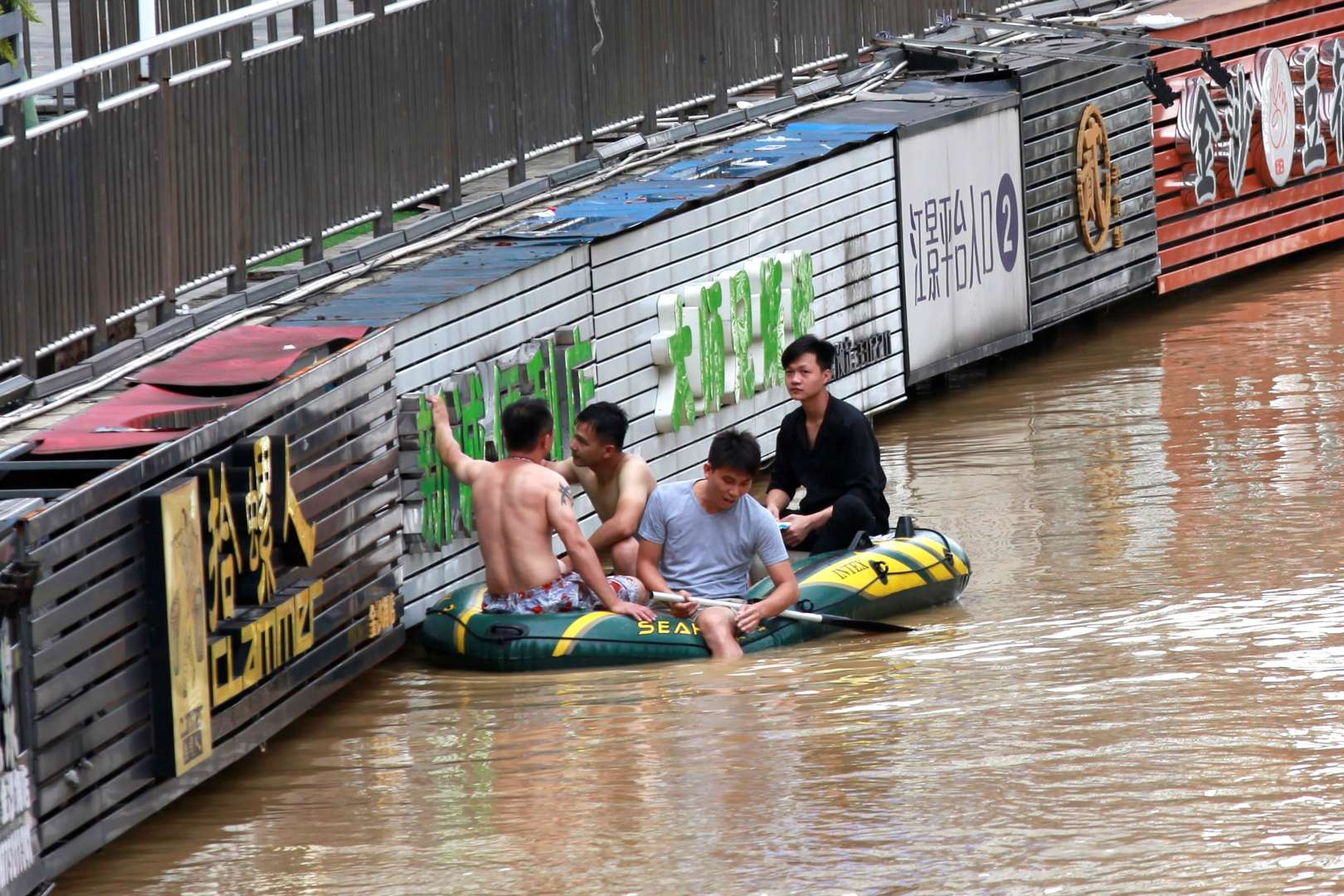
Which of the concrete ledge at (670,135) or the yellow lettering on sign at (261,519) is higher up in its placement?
the concrete ledge at (670,135)

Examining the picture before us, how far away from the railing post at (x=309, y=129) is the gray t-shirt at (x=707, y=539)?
97.2 inches

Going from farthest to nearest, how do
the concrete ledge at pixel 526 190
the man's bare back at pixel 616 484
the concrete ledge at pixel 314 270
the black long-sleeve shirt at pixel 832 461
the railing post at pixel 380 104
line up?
the concrete ledge at pixel 526 190 → the railing post at pixel 380 104 → the concrete ledge at pixel 314 270 → the black long-sleeve shirt at pixel 832 461 → the man's bare back at pixel 616 484

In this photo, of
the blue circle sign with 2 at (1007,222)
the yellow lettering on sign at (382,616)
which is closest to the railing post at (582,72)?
the blue circle sign with 2 at (1007,222)

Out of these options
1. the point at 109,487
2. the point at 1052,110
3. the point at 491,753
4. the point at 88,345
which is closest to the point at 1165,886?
the point at 491,753

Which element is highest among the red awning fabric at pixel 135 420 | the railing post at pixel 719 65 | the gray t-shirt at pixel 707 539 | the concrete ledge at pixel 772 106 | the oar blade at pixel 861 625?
the railing post at pixel 719 65

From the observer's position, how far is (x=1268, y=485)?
1299cm

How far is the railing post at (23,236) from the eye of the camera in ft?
29.5

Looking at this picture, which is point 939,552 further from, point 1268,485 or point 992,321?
point 992,321

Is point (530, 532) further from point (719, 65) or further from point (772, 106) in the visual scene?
point (772, 106)

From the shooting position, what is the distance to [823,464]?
1128 cm

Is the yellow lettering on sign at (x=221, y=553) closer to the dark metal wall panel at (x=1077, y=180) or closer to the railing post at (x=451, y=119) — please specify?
the railing post at (x=451, y=119)

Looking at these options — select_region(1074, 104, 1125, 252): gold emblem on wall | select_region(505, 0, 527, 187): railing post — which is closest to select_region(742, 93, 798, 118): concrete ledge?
select_region(1074, 104, 1125, 252): gold emblem on wall

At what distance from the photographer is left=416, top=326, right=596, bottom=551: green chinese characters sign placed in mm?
10750

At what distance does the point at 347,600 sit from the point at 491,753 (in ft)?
4.07
